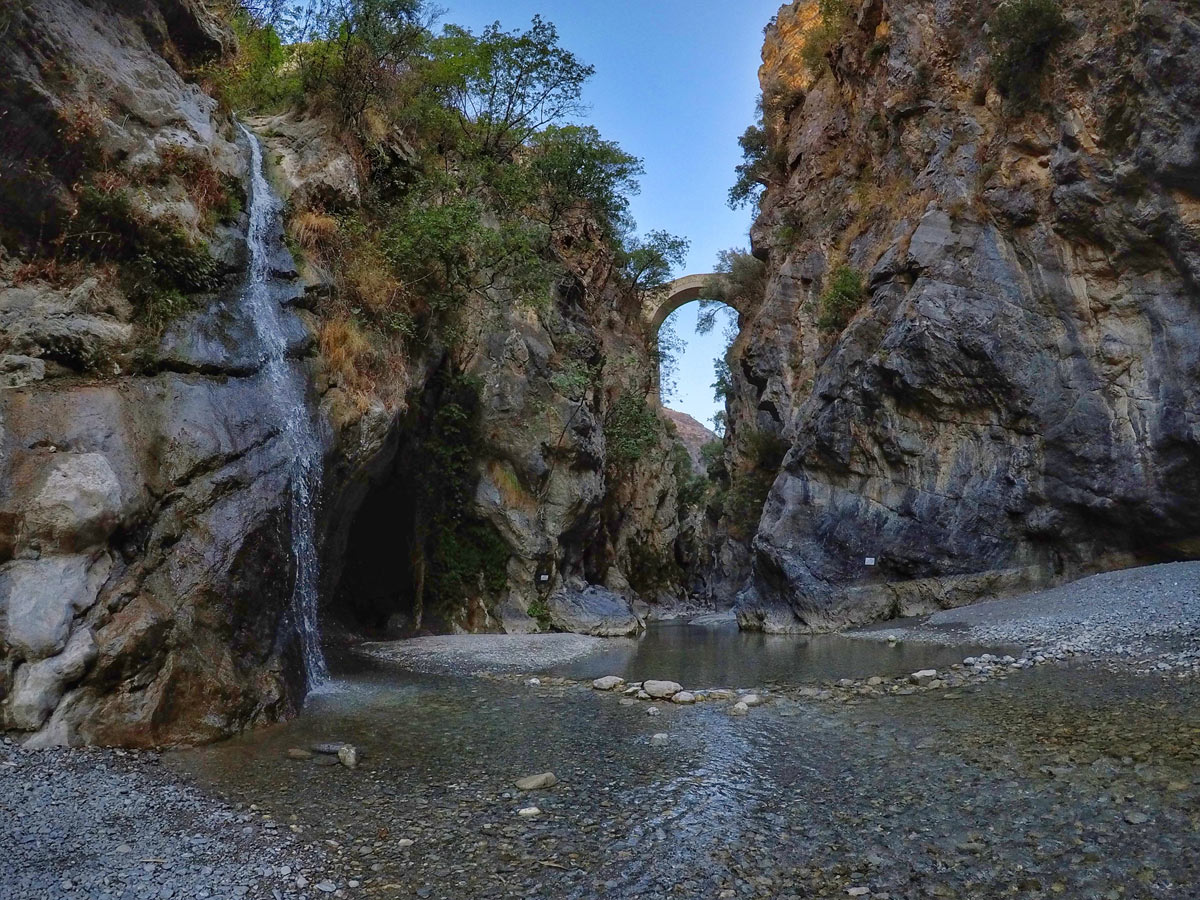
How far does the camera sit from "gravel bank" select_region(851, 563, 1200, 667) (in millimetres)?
10914

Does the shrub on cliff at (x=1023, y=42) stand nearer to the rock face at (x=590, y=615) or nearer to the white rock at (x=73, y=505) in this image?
the rock face at (x=590, y=615)

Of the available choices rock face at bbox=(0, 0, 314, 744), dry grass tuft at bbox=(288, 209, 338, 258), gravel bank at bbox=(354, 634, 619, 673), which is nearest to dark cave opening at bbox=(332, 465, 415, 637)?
gravel bank at bbox=(354, 634, 619, 673)

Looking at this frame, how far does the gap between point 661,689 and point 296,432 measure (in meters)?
6.59

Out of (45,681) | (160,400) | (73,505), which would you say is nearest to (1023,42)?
(160,400)

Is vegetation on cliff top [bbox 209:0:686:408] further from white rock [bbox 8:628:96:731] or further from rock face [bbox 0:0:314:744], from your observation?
white rock [bbox 8:628:96:731]

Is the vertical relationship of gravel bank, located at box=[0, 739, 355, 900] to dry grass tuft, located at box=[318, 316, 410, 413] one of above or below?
below

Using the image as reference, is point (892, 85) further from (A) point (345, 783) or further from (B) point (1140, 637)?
(A) point (345, 783)

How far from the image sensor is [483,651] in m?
15.2

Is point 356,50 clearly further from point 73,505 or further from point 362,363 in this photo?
point 73,505

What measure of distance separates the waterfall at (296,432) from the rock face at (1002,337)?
14.1 meters

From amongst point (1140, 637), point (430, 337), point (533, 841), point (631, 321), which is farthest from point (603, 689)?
point (631, 321)

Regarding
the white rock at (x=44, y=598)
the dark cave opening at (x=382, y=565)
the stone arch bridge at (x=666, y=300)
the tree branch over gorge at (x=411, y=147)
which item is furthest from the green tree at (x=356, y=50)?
the stone arch bridge at (x=666, y=300)

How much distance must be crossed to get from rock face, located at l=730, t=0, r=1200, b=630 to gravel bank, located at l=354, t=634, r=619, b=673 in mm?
7887

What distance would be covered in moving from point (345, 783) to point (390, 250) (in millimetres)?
12799
